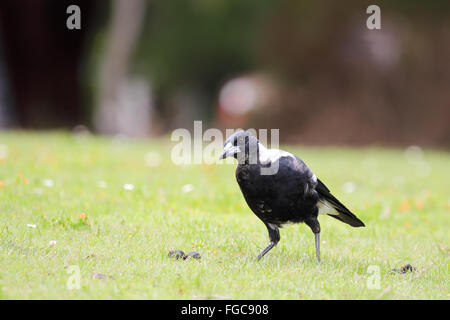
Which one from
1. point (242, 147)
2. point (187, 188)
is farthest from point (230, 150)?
point (187, 188)

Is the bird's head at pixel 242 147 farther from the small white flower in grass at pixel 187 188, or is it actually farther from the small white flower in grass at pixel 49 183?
the small white flower in grass at pixel 49 183

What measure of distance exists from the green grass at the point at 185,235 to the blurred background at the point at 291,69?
6825 mm

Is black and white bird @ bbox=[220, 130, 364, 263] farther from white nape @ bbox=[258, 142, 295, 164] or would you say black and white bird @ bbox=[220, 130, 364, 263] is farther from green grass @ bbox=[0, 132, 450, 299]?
green grass @ bbox=[0, 132, 450, 299]

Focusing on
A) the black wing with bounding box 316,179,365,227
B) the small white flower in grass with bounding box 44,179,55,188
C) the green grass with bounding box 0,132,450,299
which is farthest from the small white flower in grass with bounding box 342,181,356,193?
the small white flower in grass with bounding box 44,179,55,188

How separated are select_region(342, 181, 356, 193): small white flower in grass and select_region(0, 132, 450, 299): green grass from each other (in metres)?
0.10

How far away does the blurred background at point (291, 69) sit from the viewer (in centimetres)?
1758

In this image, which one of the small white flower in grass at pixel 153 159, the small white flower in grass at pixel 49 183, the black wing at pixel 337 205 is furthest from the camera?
the small white flower in grass at pixel 153 159

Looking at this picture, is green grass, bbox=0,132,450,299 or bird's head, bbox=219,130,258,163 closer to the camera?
green grass, bbox=0,132,450,299

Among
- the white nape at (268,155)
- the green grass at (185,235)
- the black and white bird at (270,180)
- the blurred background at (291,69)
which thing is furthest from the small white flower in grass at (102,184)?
the blurred background at (291,69)

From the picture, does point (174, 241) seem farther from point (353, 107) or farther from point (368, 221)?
point (353, 107)

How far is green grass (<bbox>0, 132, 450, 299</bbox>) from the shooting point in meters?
4.83

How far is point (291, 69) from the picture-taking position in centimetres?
1878

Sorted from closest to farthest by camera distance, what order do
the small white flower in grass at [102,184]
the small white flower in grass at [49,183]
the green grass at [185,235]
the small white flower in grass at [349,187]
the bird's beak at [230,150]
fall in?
the green grass at [185,235], the bird's beak at [230,150], the small white flower in grass at [49,183], the small white flower in grass at [102,184], the small white flower in grass at [349,187]

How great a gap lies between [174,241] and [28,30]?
16.1 metres
